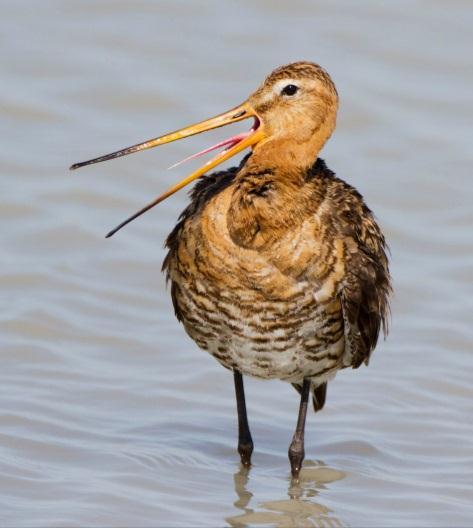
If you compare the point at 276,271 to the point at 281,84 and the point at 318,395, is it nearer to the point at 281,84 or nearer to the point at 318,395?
the point at 281,84

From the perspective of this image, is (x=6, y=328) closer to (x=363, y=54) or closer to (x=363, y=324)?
(x=363, y=324)

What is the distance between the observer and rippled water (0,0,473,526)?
23.3 ft

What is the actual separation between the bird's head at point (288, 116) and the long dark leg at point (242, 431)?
3.63 feet

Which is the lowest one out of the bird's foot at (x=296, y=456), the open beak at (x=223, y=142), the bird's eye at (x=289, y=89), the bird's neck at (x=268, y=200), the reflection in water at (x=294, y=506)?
the reflection in water at (x=294, y=506)

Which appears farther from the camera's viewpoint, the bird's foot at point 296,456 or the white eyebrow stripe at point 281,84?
the bird's foot at point 296,456

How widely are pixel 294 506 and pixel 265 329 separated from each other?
0.79 metres

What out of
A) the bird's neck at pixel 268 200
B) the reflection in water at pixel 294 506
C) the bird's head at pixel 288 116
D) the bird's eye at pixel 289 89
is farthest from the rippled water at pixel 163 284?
the bird's eye at pixel 289 89

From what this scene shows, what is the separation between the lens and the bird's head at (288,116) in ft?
22.4

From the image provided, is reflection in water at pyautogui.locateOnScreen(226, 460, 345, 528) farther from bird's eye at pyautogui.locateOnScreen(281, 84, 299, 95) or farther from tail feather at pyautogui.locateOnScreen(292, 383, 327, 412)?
bird's eye at pyautogui.locateOnScreen(281, 84, 299, 95)

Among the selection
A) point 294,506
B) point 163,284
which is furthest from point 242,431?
point 163,284

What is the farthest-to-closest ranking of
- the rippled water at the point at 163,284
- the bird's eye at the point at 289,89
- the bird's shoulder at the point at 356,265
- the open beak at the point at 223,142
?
the rippled water at the point at 163,284
the bird's shoulder at the point at 356,265
the bird's eye at the point at 289,89
the open beak at the point at 223,142

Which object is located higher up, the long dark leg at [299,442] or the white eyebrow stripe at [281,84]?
the white eyebrow stripe at [281,84]

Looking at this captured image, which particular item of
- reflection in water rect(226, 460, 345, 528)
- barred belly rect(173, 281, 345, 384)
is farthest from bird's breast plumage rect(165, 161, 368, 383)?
reflection in water rect(226, 460, 345, 528)

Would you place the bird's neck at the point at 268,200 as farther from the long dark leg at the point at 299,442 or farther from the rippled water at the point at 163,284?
the rippled water at the point at 163,284
